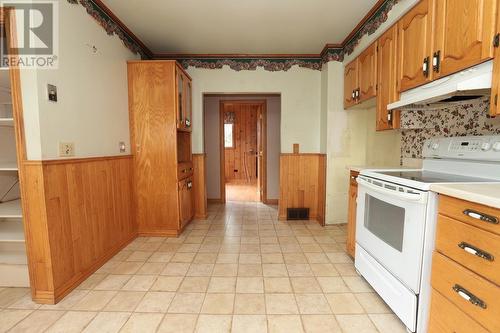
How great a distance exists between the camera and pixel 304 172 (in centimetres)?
349

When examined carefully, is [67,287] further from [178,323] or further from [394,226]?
[394,226]

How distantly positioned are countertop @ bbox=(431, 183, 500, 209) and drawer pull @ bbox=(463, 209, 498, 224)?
2.1 inches

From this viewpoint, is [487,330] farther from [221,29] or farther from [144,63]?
[144,63]

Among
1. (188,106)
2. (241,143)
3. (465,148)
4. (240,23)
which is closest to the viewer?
(465,148)

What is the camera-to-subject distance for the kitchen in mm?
1283

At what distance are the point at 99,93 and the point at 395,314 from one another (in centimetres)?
295

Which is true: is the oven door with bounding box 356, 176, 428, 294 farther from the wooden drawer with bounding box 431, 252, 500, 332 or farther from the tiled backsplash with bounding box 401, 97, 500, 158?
the tiled backsplash with bounding box 401, 97, 500, 158

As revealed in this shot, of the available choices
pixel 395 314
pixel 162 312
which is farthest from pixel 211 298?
pixel 395 314

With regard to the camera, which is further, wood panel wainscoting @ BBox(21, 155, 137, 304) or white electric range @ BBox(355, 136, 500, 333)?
wood panel wainscoting @ BBox(21, 155, 137, 304)

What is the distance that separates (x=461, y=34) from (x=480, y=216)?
3.44 ft

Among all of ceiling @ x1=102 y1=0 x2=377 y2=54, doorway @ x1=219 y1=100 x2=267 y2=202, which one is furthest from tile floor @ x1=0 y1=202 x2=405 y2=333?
doorway @ x1=219 y1=100 x2=267 y2=202

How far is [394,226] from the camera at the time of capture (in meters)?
1.50

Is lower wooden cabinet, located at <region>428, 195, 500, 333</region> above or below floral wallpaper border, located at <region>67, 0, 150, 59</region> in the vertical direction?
below

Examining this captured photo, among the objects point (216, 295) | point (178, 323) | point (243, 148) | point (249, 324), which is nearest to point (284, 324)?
point (249, 324)
